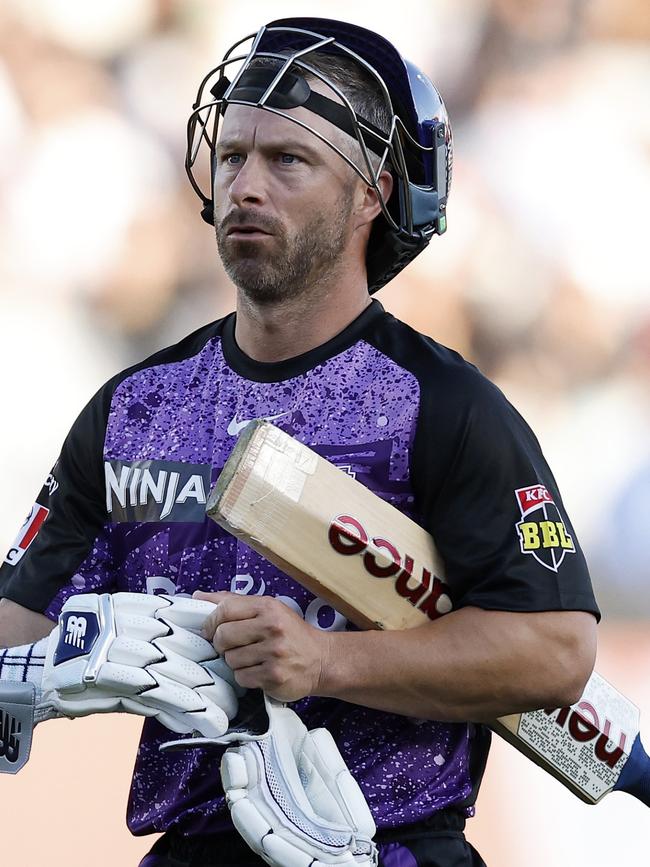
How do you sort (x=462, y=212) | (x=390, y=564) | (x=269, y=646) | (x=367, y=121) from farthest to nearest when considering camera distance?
(x=462, y=212)
(x=367, y=121)
(x=390, y=564)
(x=269, y=646)

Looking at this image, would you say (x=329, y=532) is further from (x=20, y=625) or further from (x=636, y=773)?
(x=636, y=773)

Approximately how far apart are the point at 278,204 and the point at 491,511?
1.70 feet

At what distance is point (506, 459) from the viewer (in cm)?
179

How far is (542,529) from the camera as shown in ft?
5.82

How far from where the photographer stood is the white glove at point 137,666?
163 cm

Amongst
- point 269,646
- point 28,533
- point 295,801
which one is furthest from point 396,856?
point 28,533

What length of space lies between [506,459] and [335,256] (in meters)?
0.41

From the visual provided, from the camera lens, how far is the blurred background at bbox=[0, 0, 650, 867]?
4703 mm

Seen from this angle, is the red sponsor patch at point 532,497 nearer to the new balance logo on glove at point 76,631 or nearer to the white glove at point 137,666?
the white glove at point 137,666

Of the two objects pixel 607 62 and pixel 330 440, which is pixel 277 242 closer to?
pixel 330 440

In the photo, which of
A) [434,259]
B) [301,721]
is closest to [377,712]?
[301,721]

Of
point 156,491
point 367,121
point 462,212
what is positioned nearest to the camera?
point 156,491

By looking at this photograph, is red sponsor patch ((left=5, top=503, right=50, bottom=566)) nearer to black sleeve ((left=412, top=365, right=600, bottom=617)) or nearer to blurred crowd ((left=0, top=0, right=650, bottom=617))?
black sleeve ((left=412, top=365, right=600, bottom=617))

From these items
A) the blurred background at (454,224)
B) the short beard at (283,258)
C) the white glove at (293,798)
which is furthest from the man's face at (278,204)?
the blurred background at (454,224)
